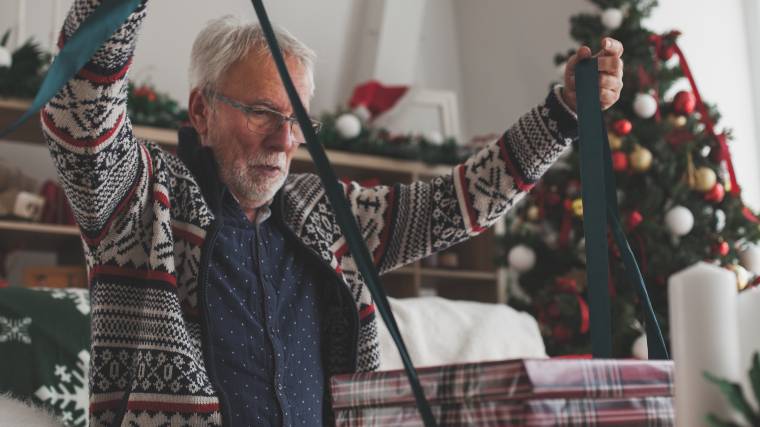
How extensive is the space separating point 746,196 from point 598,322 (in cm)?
278

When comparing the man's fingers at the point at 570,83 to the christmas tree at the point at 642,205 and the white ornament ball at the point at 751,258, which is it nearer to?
the christmas tree at the point at 642,205

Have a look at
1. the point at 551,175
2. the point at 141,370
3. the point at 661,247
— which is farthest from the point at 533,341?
the point at 141,370

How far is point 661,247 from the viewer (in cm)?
274

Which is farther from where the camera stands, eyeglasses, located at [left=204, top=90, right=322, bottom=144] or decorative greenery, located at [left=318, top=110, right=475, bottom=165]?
decorative greenery, located at [left=318, top=110, right=475, bottom=165]

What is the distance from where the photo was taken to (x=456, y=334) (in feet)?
7.11

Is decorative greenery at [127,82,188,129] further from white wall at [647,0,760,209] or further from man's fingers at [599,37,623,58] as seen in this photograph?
man's fingers at [599,37,623,58]

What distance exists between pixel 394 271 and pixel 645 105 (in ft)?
4.07

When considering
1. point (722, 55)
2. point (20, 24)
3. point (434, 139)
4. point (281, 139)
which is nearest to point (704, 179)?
point (722, 55)

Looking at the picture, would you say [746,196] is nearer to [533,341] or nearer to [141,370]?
[533,341]

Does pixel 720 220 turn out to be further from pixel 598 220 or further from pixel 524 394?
pixel 524 394

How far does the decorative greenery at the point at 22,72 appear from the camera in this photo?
279cm

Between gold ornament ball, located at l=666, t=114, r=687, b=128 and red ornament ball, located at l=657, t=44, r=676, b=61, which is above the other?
red ornament ball, located at l=657, t=44, r=676, b=61

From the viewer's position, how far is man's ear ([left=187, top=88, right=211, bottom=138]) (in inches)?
52.6

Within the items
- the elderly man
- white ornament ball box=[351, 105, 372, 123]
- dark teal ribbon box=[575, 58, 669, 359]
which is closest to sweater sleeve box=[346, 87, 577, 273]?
the elderly man
